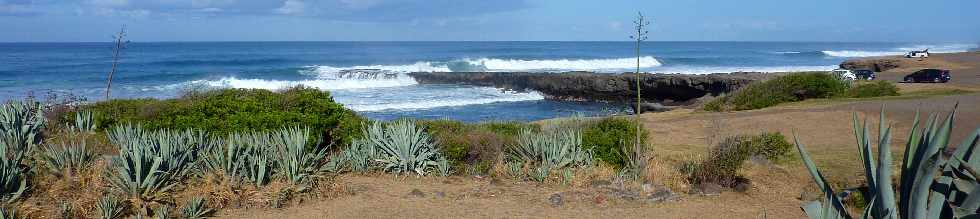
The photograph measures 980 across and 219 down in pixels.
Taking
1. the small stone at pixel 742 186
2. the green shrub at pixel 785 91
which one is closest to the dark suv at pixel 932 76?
the green shrub at pixel 785 91

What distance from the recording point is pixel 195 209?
708cm

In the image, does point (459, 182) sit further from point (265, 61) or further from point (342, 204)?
point (265, 61)

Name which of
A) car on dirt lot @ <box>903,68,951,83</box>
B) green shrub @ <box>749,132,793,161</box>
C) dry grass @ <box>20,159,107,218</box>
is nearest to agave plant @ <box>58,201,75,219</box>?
dry grass @ <box>20,159,107,218</box>

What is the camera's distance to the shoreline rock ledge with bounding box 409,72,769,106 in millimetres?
38244

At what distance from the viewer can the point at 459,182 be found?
31.4 ft

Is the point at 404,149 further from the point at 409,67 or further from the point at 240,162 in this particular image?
the point at 409,67

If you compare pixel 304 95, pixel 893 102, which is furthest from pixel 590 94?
pixel 304 95

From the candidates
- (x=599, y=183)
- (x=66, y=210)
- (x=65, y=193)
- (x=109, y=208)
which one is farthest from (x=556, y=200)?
(x=65, y=193)

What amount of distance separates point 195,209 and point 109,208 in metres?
0.68

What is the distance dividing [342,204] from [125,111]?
23.1 ft

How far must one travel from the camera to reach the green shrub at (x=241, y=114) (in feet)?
36.4

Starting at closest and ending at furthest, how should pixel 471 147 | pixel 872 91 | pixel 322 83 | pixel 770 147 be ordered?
pixel 471 147 → pixel 770 147 → pixel 872 91 → pixel 322 83

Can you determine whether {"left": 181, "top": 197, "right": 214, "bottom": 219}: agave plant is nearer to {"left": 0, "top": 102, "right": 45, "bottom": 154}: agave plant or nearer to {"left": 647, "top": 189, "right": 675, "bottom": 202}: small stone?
{"left": 0, "top": 102, "right": 45, "bottom": 154}: agave plant

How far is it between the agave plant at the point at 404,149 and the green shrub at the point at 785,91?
54.8 ft
